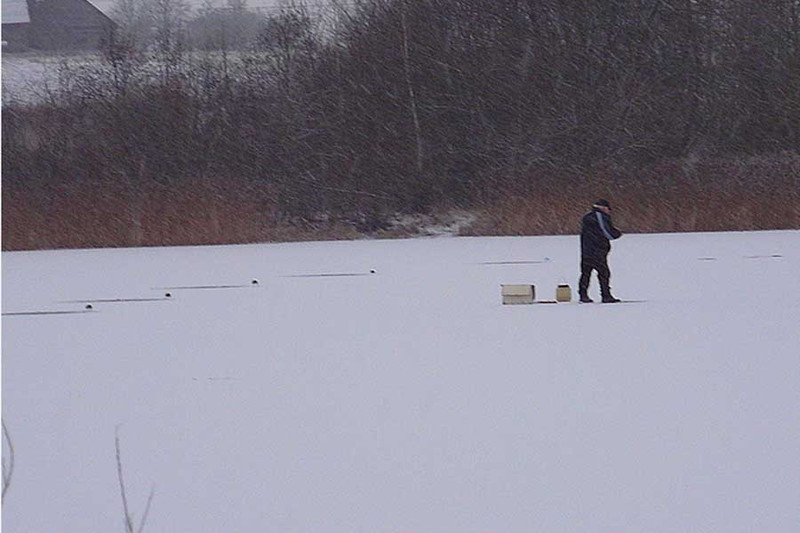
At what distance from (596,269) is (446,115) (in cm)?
1552

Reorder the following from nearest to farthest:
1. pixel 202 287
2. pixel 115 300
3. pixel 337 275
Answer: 1. pixel 115 300
2. pixel 202 287
3. pixel 337 275

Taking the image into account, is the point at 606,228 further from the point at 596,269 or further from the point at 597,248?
the point at 596,269

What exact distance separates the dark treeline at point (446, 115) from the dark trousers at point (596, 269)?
45.2ft

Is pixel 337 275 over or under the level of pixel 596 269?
under

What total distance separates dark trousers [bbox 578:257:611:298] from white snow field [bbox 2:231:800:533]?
0.38 metres

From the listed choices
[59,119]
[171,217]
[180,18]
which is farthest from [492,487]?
[180,18]

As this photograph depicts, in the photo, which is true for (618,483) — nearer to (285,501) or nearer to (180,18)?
(285,501)

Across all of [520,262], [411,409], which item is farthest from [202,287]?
[411,409]

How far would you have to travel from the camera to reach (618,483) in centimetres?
590

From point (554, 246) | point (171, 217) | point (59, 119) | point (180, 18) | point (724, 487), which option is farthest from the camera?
point (180, 18)

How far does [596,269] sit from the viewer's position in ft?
40.7

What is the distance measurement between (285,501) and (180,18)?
27445 mm

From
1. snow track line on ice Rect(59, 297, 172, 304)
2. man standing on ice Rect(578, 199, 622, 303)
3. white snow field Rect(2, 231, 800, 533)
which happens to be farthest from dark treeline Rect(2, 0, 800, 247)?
man standing on ice Rect(578, 199, 622, 303)

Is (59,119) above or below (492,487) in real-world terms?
above
